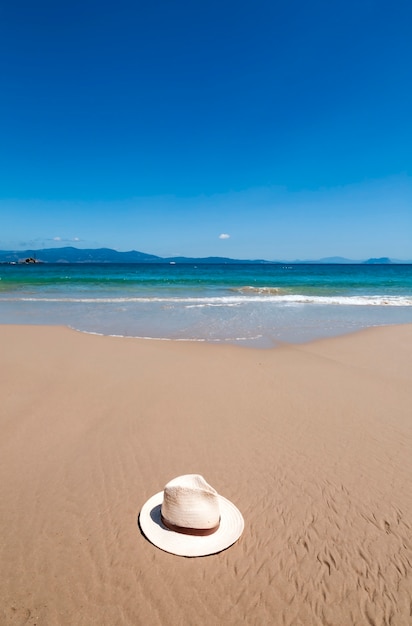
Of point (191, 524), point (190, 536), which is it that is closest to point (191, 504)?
point (191, 524)

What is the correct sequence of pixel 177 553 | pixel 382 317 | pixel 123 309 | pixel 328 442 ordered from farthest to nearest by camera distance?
1. pixel 123 309
2. pixel 382 317
3. pixel 328 442
4. pixel 177 553

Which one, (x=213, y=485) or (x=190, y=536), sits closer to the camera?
(x=190, y=536)

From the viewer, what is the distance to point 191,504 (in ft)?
8.54

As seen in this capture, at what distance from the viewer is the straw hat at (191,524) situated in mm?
2602

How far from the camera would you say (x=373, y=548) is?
8.86ft

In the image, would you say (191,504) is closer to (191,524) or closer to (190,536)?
(191,524)

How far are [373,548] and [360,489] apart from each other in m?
0.72

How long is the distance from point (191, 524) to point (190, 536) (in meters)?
0.13

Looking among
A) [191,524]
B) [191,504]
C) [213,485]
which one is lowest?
[213,485]

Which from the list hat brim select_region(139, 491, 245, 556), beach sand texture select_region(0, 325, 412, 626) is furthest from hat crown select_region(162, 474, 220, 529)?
beach sand texture select_region(0, 325, 412, 626)

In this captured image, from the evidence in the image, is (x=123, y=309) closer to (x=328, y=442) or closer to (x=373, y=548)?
(x=328, y=442)

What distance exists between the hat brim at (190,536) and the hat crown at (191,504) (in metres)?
0.11

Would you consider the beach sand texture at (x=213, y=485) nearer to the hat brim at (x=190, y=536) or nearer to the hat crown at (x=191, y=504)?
the hat brim at (x=190, y=536)

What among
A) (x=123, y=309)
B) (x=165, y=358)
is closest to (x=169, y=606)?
(x=165, y=358)
